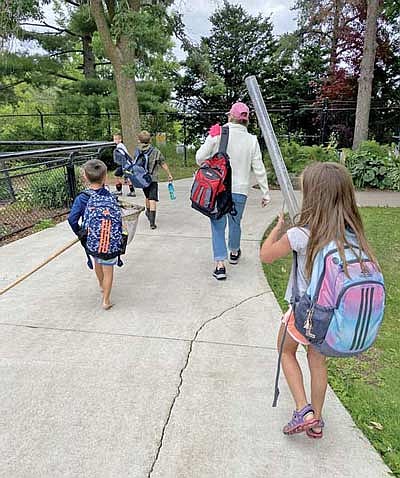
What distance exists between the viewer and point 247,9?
646 inches

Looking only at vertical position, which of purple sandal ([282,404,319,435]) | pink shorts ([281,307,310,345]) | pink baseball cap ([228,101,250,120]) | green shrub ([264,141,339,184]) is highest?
pink baseball cap ([228,101,250,120])

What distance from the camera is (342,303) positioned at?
1.77m

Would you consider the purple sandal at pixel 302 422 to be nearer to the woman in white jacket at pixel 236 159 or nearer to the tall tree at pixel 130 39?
the woman in white jacket at pixel 236 159

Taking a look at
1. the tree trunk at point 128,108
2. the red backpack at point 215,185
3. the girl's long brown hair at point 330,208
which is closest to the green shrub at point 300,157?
the tree trunk at point 128,108

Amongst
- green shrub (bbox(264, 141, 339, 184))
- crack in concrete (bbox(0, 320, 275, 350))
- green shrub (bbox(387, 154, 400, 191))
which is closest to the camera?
crack in concrete (bbox(0, 320, 275, 350))

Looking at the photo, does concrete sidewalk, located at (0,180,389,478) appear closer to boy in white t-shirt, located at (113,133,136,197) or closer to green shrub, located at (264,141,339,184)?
boy in white t-shirt, located at (113,133,136,197)

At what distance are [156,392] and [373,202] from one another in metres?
6.91

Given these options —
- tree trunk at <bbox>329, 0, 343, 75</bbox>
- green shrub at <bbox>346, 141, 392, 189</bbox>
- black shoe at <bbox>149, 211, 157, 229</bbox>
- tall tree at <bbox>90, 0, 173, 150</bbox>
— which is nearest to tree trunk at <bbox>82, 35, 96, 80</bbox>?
tall tree at <bbox>90, 0, 173, 150</bbox>

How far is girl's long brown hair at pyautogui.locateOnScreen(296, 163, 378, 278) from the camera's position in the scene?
1858 millimetres

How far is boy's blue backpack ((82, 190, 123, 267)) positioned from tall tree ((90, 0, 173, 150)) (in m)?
7.54

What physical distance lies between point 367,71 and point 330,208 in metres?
10.6

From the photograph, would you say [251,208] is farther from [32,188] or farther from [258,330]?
[258,330]

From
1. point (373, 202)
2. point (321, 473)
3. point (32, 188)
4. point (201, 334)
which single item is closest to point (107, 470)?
point (321, 473)

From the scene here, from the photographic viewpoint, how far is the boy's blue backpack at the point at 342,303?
1.77 metres
